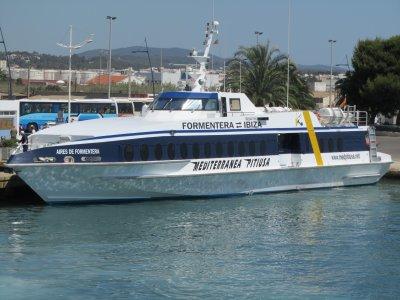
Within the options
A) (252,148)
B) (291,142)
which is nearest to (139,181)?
(252,148)

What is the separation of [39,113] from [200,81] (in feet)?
76.2

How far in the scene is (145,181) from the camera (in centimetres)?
2581

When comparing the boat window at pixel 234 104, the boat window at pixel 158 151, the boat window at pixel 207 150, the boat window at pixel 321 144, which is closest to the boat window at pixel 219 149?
the boat window at pixel 207 150

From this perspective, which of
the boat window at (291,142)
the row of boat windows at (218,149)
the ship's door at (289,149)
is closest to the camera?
the row of boat windows at (218,149)

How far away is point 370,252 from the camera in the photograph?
19.7 metres

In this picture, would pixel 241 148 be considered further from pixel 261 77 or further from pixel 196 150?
pixel 261 77

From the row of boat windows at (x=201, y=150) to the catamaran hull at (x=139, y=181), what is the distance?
1.02 feet

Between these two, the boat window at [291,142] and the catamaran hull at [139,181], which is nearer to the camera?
the catamaran hull at [139,181]

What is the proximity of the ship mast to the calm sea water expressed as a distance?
16.3 feet

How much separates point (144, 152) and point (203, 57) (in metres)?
6.61

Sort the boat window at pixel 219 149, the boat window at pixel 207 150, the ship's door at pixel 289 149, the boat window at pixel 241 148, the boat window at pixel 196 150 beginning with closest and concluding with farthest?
the boat window at pixel 196 150 < the boat window at pixel 207 150 < the boat window at pixel 219 149 < the boat window at pixel 241 148 < the ship's door at pixel 289 149

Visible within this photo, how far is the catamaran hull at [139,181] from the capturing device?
24.7 m

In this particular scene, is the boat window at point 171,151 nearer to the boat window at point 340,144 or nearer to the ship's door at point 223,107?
the ship's door at point 223,107

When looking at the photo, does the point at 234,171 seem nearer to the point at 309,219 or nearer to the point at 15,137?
the point at 309,219
